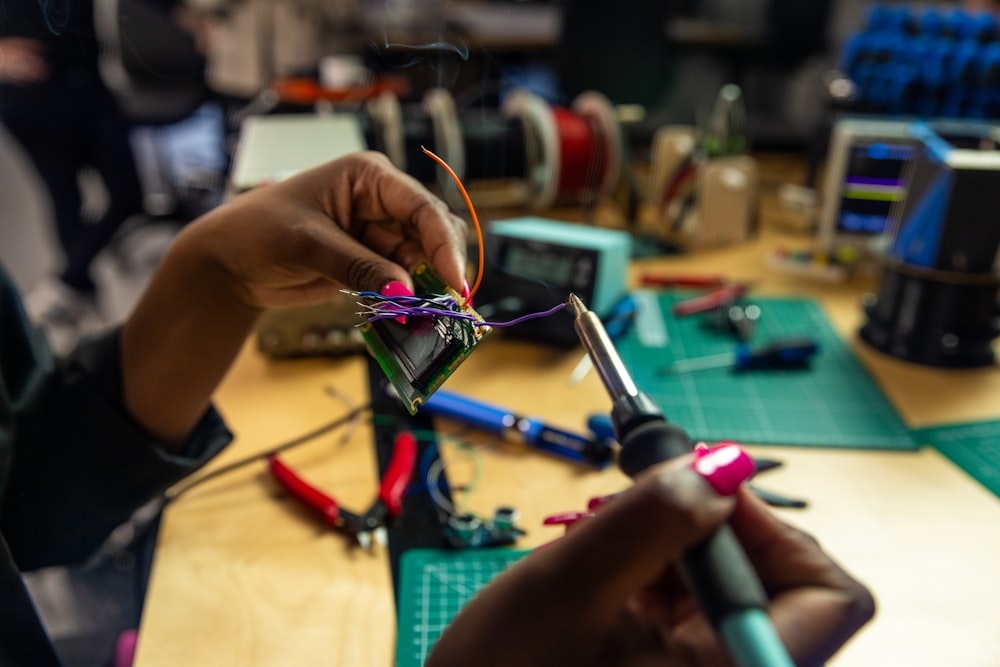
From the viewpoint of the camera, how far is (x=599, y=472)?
0.83 metres

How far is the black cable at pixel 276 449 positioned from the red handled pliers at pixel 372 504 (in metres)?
0.02

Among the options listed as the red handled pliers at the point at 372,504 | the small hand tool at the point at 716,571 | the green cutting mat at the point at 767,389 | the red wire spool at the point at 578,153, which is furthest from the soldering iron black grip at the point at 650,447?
the red wire spool at the point at 578,153

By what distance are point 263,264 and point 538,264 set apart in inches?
20.2

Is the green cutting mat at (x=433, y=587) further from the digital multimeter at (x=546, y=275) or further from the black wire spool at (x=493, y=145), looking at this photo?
the black wire spool at (x=493, y=145)

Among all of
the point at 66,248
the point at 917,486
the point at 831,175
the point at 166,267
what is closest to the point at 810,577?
the point at 917,486

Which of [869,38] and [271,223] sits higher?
[869,38]

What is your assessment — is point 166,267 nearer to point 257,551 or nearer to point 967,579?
point 257,551

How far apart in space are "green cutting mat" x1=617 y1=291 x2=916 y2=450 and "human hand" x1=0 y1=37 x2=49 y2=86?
952 millimetres

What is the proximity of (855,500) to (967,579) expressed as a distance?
0.13 meters

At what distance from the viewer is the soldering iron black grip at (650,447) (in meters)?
0.42

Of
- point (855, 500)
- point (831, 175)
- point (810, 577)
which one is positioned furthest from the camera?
point (831, 175)

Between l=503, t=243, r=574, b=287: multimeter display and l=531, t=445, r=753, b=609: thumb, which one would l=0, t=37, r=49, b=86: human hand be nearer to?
l=503, t=243, r=574, b=287: multimeter display

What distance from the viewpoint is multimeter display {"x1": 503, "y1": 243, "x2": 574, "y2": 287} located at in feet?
3.58

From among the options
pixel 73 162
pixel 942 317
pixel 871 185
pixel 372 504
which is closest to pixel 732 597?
pixel 372 504
